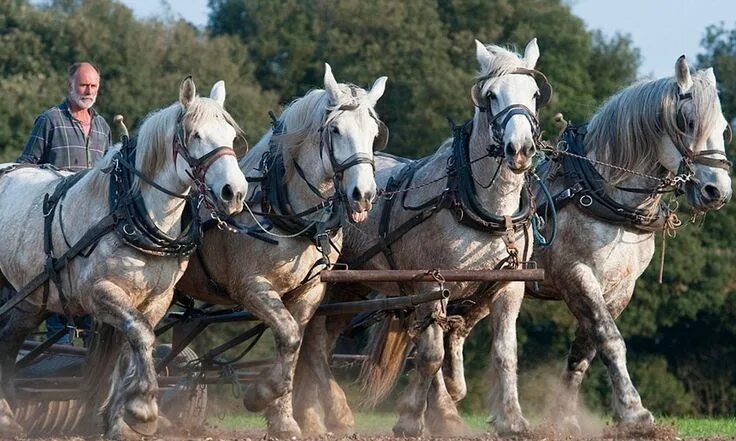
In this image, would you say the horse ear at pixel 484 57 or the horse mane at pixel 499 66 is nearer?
the horse mane at pixel 499 66

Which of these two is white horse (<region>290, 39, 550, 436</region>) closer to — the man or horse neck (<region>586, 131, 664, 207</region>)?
horse neck (<region>586, 131, 664, 207</region>)

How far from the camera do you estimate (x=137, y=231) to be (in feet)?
26.3

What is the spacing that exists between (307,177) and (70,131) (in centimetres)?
204

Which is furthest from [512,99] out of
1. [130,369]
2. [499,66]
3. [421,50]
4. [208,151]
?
[421,50]

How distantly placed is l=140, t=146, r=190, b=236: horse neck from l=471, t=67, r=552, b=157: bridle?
1733 mm

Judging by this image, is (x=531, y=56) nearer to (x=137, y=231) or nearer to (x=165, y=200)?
(x=165, y=200)

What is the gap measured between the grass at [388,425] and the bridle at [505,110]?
7.97 ft

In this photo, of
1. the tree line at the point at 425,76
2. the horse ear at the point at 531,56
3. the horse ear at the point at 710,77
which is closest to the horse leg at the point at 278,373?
the horse ear at the point at 531,56

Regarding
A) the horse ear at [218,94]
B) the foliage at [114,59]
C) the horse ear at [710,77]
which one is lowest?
the horse ear at [218,94]

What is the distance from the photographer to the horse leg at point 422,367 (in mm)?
8594

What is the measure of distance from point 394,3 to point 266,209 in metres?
21.9

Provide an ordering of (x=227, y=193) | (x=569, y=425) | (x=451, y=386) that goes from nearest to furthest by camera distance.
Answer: (x=227, y=193) → (x=451, y=386) → (x=569, y=425)

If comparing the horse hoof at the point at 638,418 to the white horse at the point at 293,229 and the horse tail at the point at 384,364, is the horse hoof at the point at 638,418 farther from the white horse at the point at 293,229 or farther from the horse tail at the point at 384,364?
the white horse at the point at 293,229

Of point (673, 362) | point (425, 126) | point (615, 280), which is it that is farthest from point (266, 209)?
point (673, 362)
